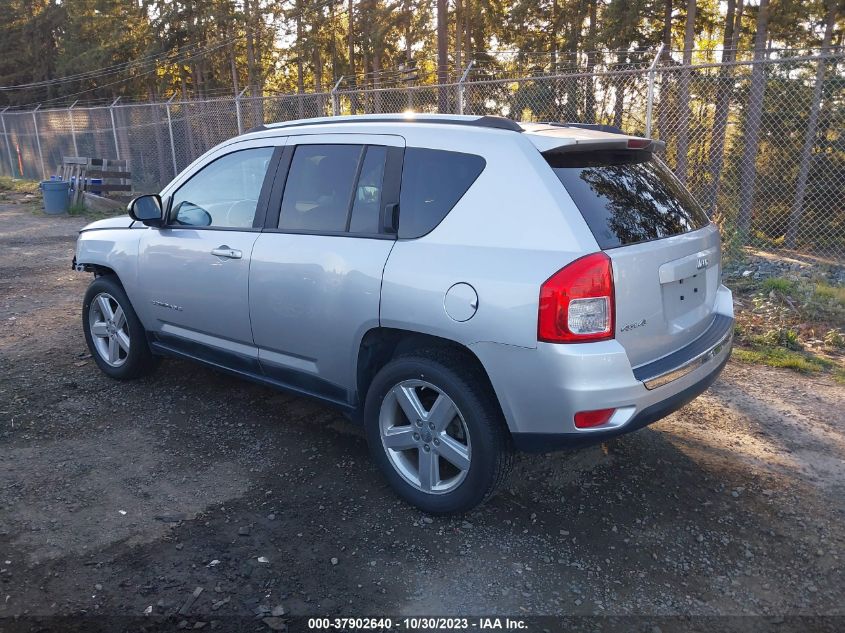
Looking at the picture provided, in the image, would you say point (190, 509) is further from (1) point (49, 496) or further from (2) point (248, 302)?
(2) point (248, 302)

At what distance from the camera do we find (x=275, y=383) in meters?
3.98

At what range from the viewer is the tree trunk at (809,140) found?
11688 millimetres

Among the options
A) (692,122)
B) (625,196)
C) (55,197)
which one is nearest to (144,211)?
(625,196)

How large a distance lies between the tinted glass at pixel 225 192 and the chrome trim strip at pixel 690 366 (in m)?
2.47

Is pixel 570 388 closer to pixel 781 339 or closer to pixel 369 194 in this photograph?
A: pixel 369 194

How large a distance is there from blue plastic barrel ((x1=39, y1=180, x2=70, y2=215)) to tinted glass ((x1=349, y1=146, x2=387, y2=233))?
49.0 feet

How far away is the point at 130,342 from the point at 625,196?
3.63 m

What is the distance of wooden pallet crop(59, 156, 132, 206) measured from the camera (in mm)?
16531

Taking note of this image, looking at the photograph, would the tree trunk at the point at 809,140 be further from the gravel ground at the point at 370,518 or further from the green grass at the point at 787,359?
the gravel ground at the point at 370,518

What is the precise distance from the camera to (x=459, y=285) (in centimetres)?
296

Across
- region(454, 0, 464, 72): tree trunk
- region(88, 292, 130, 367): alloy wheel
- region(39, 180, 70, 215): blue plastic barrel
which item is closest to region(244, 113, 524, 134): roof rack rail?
region(88, 292, 130, 367): alloy wheel

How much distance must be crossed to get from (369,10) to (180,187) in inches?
947

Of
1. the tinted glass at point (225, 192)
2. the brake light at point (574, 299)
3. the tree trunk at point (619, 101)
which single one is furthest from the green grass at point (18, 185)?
the brake light at point (574, 299)

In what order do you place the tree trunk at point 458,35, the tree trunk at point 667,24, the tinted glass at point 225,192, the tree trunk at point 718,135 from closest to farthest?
1. the tinted glass at point 225,192
2. the tree trunk at point 718,135
3. the tree trunk at point 667,24
4. the tree trunk at point 458,35
